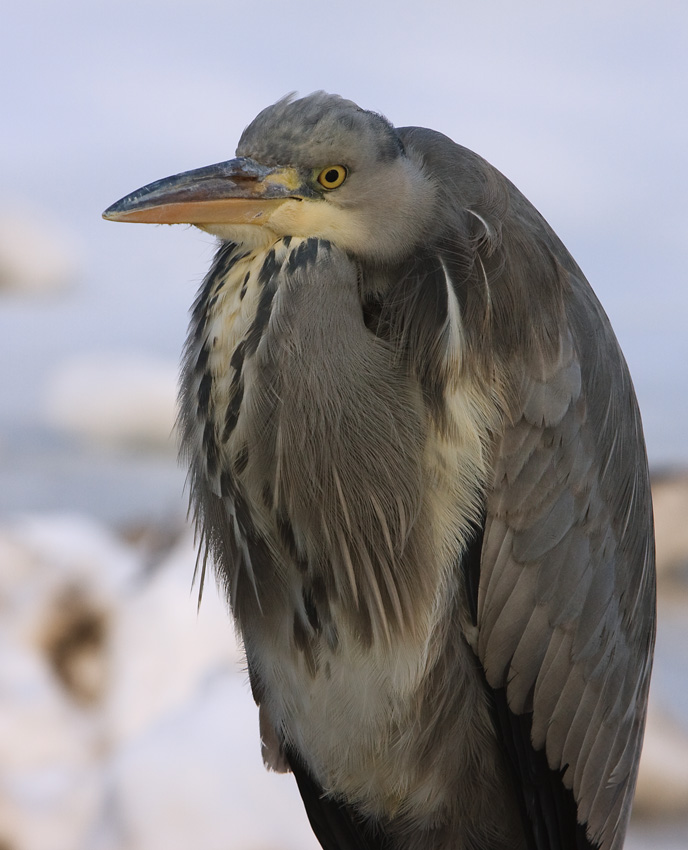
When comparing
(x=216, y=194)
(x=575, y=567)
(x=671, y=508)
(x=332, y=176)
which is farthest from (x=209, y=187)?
(x=671, y=508)

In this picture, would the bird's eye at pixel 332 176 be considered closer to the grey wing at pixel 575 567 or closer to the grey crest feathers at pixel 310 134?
the grey crest feathers at pixel 310 134

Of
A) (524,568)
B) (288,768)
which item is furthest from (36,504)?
(524,568)

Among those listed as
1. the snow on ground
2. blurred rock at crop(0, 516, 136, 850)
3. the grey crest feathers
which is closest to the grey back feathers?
the grey crest feathers

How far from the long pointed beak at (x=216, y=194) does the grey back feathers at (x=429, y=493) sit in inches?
0.8

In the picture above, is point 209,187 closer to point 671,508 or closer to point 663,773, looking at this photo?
point 671,508

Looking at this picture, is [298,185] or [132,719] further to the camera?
[132,719]

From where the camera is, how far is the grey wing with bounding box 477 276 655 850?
0.98 m

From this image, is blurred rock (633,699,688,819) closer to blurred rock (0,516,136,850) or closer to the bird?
the bird

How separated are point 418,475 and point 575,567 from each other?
0.22 m

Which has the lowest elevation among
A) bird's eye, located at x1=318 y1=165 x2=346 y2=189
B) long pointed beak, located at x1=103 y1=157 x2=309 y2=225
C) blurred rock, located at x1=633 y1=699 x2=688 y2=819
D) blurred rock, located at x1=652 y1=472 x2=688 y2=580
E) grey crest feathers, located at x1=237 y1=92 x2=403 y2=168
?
blurred rock, located at x1=633 y1=699 x2=688 y2=819

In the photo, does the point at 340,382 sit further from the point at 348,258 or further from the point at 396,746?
the point at 396,746

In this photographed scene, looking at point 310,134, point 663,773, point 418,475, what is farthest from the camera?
point 663,773

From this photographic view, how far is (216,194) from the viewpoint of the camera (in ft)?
2.77

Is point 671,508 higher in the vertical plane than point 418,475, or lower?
lower
